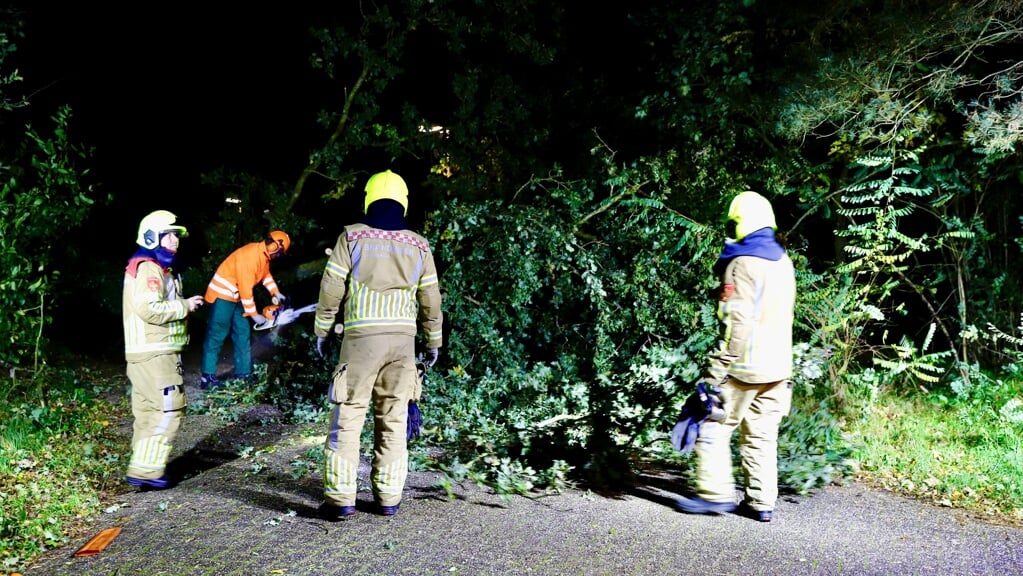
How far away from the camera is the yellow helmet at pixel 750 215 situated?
15.1ft

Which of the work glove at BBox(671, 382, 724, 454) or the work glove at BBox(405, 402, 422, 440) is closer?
the work glove at BBox(671, 382, 724, 454)

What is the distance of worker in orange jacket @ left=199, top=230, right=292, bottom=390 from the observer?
29.2 feet

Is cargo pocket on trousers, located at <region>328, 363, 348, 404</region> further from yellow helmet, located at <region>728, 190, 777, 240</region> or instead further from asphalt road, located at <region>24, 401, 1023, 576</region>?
yellow helmet, located at <region>728, 190, 777, 240</region>

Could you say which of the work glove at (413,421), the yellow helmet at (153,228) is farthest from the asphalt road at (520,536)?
the yellow helmet at (153,228)

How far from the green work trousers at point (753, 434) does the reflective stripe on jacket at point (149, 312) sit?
382 centimetres

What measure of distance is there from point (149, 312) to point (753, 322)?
4.13m

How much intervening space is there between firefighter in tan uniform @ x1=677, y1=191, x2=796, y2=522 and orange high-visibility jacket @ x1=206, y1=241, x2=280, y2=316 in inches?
239

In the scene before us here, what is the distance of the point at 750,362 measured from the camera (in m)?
4.53

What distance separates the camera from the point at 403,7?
10.9 meters

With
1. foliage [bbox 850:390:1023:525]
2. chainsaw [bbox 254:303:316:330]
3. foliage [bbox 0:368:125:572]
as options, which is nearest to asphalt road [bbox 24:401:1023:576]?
foliage [bbox 0:368:125:572]

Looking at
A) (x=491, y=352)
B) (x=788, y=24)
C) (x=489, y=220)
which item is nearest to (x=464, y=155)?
(x=489, y=220)

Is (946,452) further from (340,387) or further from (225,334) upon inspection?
(225,334)

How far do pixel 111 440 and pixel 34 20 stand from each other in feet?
33.1

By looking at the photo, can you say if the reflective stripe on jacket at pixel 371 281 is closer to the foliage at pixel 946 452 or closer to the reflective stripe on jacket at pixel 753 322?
the reflective stripe on jacket at pixel 753 322
